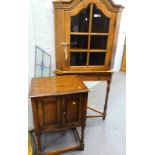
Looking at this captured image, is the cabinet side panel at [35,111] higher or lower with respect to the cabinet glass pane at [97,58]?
lower

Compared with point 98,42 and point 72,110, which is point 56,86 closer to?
point 72,110

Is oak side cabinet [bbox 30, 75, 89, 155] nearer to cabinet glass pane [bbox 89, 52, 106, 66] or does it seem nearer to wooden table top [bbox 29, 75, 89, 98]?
wooden table top [bbox 29, 75, 89, 98]

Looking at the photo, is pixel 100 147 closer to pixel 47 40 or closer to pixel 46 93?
pixel 46 93

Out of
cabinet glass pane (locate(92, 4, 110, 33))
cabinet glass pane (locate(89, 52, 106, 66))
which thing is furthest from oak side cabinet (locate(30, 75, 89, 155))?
cabinet glass pane (locate(92, 4, 110, 33))

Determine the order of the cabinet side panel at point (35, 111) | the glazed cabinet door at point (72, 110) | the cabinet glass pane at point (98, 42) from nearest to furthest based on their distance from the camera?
1. the cabinet side panel at point (35, 111)
2. the glazed cabinet door at point (72, 110)
3. the cabinet glass pane at point (98, 42)

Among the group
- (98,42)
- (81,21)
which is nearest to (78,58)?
(98,42)

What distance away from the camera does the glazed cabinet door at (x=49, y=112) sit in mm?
1275

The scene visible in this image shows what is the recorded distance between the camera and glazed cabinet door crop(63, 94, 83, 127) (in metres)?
1.34

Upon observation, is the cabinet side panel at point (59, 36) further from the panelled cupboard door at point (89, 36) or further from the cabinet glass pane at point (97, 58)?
the cabinet glass pane at point (97, 58)

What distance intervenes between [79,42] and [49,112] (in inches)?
30.4

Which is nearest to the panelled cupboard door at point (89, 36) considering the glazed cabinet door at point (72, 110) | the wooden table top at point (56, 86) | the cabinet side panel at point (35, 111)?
the wooden table top at point (56, 86)
